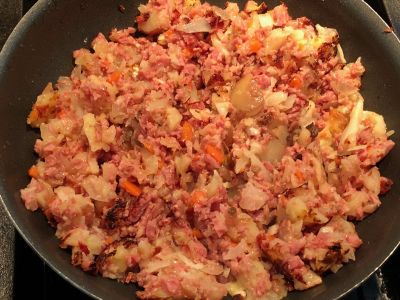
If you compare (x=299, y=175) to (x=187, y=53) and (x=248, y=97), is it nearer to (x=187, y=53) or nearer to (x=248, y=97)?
(x=248, y=97)

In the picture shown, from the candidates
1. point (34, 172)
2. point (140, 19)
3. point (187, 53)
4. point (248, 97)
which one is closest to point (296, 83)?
point (248, 97)

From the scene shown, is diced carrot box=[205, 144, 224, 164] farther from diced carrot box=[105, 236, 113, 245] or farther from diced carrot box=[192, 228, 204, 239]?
diced carrot box=[105, 236, 113, 245]

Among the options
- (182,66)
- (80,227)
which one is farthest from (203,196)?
(182,66)

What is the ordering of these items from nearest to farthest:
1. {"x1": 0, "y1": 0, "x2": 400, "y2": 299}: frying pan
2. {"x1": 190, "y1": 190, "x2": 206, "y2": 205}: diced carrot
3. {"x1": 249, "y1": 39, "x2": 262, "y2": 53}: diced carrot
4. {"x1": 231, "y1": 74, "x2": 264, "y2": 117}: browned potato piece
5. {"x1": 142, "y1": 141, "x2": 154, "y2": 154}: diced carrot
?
1. {"x1": 0, "y1": 0, "x2": 400, "y2": 299}: frying pan
2. {"x1": 190, "y1": 190, "x2": 206, "y2": 205}: diced carrot
3. {"x1": 142, "y1": 141, "x2": 154, "y2": 154}: diced carrot
4. {"x1": 231, "y1": 74, "x2": 264, "y2": 117}: browned potato piece
5. {"x1": 249, "y1": 39, "x2": 262, "y2": 53}: diced carrot

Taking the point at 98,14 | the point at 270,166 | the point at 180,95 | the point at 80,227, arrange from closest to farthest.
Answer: the point at 80,227, the point at 270,166, the point at 180,95, the point at 98,14

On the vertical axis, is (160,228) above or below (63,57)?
below

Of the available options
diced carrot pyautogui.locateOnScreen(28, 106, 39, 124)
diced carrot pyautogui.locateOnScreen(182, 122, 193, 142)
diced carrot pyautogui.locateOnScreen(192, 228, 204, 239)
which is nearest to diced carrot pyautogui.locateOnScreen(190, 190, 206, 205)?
diced carrot pyautogui.locateOnScreen(192, 228, 204, 239)

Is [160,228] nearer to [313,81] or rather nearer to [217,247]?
[217,247]
